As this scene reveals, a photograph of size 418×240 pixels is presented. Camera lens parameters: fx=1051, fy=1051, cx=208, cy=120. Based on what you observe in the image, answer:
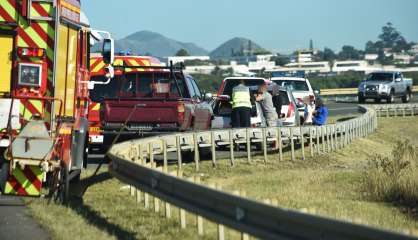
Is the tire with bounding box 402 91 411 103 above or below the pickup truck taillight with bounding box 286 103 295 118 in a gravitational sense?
above

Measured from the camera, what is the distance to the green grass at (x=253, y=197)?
38.9ft

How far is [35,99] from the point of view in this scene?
1323cm

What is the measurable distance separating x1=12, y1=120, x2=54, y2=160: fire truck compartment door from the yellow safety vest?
12137 mm

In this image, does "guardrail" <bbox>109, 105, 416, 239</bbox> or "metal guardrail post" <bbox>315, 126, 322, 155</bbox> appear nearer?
"guardrail" <bbox>109, 105, 416, 239</bbox>

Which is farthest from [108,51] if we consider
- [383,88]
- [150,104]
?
[383,88]

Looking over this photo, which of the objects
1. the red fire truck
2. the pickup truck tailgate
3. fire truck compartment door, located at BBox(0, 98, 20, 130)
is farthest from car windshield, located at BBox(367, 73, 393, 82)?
fire truck compartment door, located at BBox(0, 98, 20, 130)

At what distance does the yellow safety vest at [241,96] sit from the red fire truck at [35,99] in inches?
407

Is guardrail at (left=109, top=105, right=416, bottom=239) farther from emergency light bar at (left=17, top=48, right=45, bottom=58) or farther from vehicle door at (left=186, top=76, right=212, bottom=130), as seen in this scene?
emergency light bar at (left=17, top=48, right=45, bottom=58)

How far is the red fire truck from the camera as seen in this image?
12797mm

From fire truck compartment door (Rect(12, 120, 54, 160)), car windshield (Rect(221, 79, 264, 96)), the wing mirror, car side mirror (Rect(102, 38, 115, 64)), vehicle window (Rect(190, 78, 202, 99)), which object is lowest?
fire truck compartment door (Rect(12, 120, 54, 160))

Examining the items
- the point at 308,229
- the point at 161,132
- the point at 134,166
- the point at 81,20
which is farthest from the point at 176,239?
the point at 161,132

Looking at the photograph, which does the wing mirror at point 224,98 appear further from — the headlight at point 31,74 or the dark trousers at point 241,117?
the headlight at point 31,74

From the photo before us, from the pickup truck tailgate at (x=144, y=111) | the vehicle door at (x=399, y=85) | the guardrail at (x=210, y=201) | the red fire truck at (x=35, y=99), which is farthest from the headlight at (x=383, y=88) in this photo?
the red fire truck at (x=35, y=99)

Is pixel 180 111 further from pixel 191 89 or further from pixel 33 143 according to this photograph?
pixel 33 143
